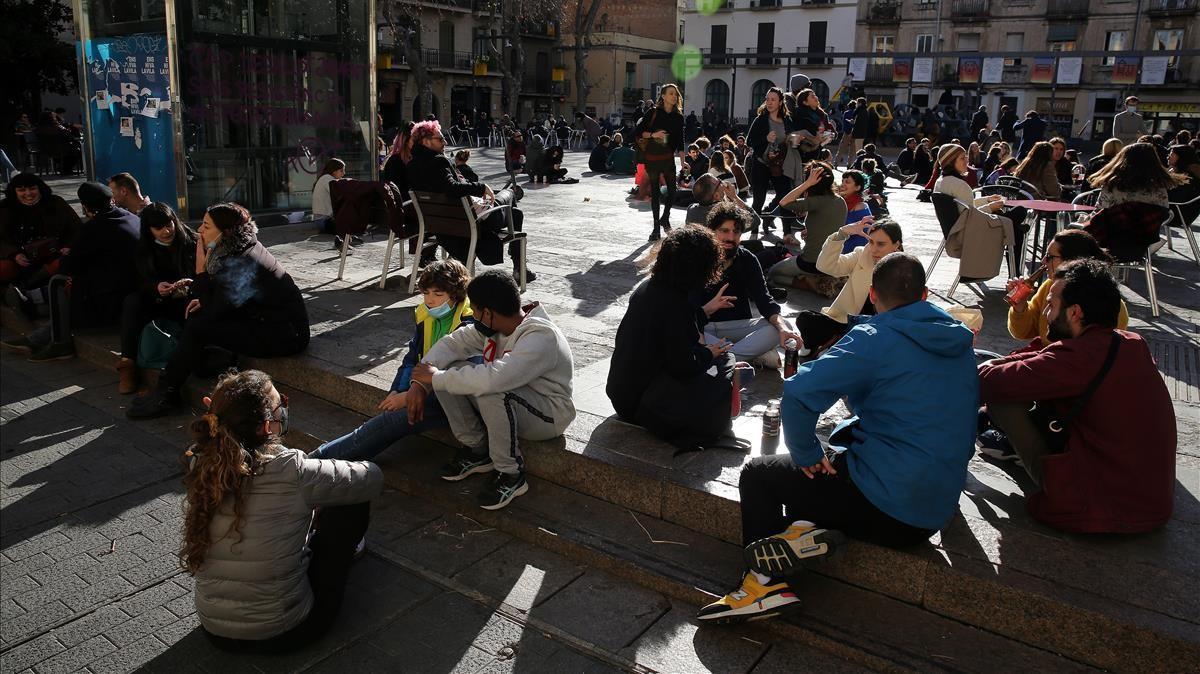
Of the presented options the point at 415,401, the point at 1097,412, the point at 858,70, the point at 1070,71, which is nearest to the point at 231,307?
the point at 415,401

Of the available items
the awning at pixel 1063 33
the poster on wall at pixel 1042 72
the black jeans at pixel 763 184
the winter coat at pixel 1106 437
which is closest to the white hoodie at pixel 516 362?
the winter coat at pixel 1106 437

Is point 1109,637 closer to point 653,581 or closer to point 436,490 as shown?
point 653,581

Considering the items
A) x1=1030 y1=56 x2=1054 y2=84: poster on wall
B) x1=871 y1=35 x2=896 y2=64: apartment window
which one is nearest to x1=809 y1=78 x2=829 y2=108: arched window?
x1=871 y1=35 x2=896 y2=64: apartment window

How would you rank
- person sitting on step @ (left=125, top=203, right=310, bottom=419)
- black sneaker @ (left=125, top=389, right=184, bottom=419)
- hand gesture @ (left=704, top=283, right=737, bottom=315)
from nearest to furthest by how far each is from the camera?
hand gesture @ (left=704, top=283, right=737, bottom=315), person sitting on step @ (left=125, top=203, right=310, bottom=419), black sneaker @ (left=125, top=389, right=184, bottom=419)

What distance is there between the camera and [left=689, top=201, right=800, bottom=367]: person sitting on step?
5.14 m

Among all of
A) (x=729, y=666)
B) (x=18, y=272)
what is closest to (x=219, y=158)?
(x=18, y=272)

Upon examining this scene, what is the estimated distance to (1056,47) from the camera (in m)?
44.5

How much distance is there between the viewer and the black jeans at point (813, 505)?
3.15 m

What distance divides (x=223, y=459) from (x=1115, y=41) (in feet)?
166

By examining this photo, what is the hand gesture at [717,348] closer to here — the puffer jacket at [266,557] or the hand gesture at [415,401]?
the hand gesture at [415,401]

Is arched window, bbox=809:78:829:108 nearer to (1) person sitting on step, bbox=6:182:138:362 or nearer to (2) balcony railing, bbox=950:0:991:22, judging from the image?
(2) balcony railing, bbox=950:0:991:22

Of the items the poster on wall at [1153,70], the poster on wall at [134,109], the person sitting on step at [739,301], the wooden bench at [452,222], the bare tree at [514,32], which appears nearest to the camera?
the person sitting on step at [739,301]

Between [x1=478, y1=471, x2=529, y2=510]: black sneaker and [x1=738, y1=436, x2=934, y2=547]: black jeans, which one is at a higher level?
[x1=738, y1=436, x2=934, y2=547]: black jeans

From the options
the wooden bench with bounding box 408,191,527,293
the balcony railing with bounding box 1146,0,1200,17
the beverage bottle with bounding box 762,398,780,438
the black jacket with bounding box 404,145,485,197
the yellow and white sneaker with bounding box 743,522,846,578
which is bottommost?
the yellow and white sneaker with bounding box 743,522,846,578
